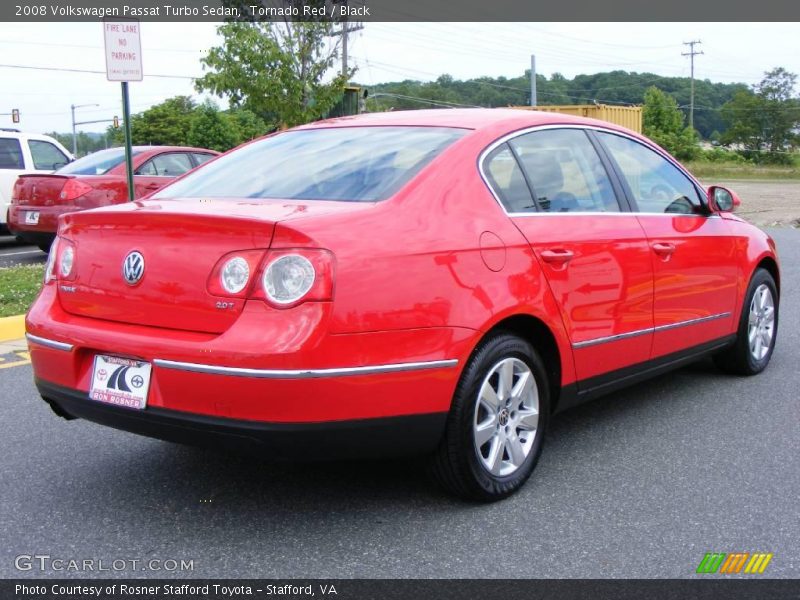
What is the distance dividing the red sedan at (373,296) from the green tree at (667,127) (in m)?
80.8

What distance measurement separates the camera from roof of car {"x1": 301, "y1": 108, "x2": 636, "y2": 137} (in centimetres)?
413

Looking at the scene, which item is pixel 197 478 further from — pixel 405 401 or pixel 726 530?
pixel 726 530

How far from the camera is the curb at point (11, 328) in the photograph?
7.16 meters

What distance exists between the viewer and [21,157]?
14.6m

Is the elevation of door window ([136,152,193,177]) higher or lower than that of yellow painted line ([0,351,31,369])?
higher

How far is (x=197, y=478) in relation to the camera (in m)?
3.99

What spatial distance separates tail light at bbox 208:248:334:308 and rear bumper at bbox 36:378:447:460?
42 centimetres

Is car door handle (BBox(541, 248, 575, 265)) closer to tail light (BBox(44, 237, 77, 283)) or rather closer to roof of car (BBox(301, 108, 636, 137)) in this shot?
roof of car (BBox(301, 108, 636, 137))

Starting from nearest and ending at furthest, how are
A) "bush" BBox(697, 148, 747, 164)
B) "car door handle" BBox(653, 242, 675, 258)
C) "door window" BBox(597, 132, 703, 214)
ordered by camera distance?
"car door handle" BBox(653, 242, 675, 258)
"door window" BBox(597, 132, 703, 214)
"bush" BBox(697, 148, 747, 164)

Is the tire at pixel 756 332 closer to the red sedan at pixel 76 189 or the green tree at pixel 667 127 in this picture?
the red sedan at pixel 76 189

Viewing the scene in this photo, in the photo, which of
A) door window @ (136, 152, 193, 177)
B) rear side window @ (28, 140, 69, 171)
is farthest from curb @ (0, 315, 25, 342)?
→ rear side window @ (28, 140, 69, 171)

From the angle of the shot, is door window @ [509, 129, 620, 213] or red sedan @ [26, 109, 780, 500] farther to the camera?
door window @ [509, 129, 620, 213]
